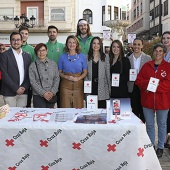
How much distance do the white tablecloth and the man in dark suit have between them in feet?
4.50

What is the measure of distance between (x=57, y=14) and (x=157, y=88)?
2509cm

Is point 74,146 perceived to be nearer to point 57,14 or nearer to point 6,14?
point 57,14

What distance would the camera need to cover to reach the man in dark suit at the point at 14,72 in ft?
15.7

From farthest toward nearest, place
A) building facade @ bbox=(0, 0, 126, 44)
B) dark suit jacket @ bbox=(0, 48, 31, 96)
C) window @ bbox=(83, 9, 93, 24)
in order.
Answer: window @ bbox=(83, 9, 93, 24)
building facade @ bbox=(0, 0, 126, 44)
dark suit jacket @ bbox=(0, 48, 31, 96)

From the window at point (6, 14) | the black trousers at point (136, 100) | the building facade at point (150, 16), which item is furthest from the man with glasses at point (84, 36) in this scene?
the building facade at point (150, 16)

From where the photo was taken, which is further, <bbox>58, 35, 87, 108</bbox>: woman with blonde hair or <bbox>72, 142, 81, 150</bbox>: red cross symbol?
<bbox>58, 35, 87, 108</bbox>: woman with blonde hair

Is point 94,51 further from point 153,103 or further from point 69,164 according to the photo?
point 69,164

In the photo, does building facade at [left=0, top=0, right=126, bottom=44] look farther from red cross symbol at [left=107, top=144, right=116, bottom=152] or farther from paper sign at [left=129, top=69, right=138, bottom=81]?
red cross symbol at [left=107, top=144, right=116, bottom=152]

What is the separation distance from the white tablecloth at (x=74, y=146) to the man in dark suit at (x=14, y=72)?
4.50ft

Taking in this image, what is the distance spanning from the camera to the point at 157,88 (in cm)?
442

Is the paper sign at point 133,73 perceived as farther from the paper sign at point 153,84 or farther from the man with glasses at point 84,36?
the man with glasses at point 84,36

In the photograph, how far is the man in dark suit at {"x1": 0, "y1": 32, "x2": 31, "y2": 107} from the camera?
4.78 meters

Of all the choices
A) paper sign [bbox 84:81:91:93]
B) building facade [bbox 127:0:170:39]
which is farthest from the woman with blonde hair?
building facade [bbox 127:0:170:39]

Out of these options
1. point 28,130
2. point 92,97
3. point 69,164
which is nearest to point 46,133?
point 28,130
